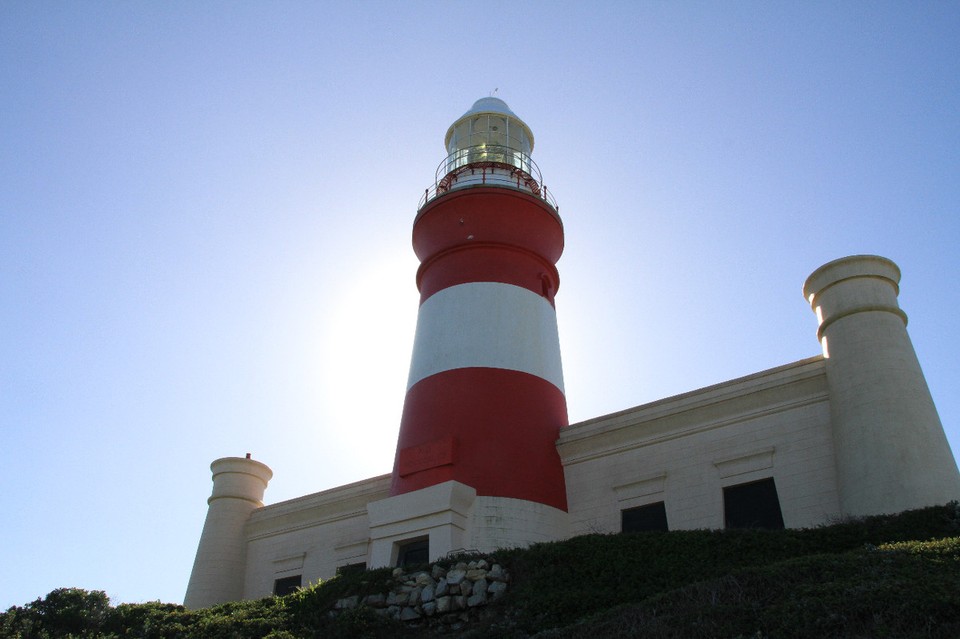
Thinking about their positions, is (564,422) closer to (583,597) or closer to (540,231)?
(540,231)

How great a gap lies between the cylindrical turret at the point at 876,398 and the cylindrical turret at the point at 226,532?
1620 cm

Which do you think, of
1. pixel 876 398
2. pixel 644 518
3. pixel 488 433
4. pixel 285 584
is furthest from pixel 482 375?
pixel 285 584

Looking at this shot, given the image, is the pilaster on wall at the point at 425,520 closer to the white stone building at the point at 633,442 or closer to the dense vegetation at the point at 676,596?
the white stone building at the point at 633,442

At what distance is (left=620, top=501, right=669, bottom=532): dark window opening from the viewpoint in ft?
56.0

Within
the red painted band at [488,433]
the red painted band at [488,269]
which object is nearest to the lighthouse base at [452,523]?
the red painted band at [488,433]

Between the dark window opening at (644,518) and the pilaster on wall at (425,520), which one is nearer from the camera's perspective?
the pilaster on wall at (425,520)

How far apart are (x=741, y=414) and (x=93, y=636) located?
13167mm

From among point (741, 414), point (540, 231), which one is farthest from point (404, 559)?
point (540, 231)

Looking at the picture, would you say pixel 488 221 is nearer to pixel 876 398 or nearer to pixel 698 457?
pixel 698 457

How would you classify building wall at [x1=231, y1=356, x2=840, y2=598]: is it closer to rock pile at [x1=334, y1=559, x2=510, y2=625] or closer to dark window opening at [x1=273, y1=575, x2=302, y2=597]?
rock pile at [x1=334, y1=559, x2=510, y2=625]

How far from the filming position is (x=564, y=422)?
19391mm

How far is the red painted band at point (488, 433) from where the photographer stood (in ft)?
56.9

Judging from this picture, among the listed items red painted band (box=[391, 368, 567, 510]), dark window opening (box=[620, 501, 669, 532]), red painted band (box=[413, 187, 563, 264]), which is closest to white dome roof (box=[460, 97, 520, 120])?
red painted band (box=[413, 187, 563, 264])

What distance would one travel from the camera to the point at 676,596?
10.3 m
